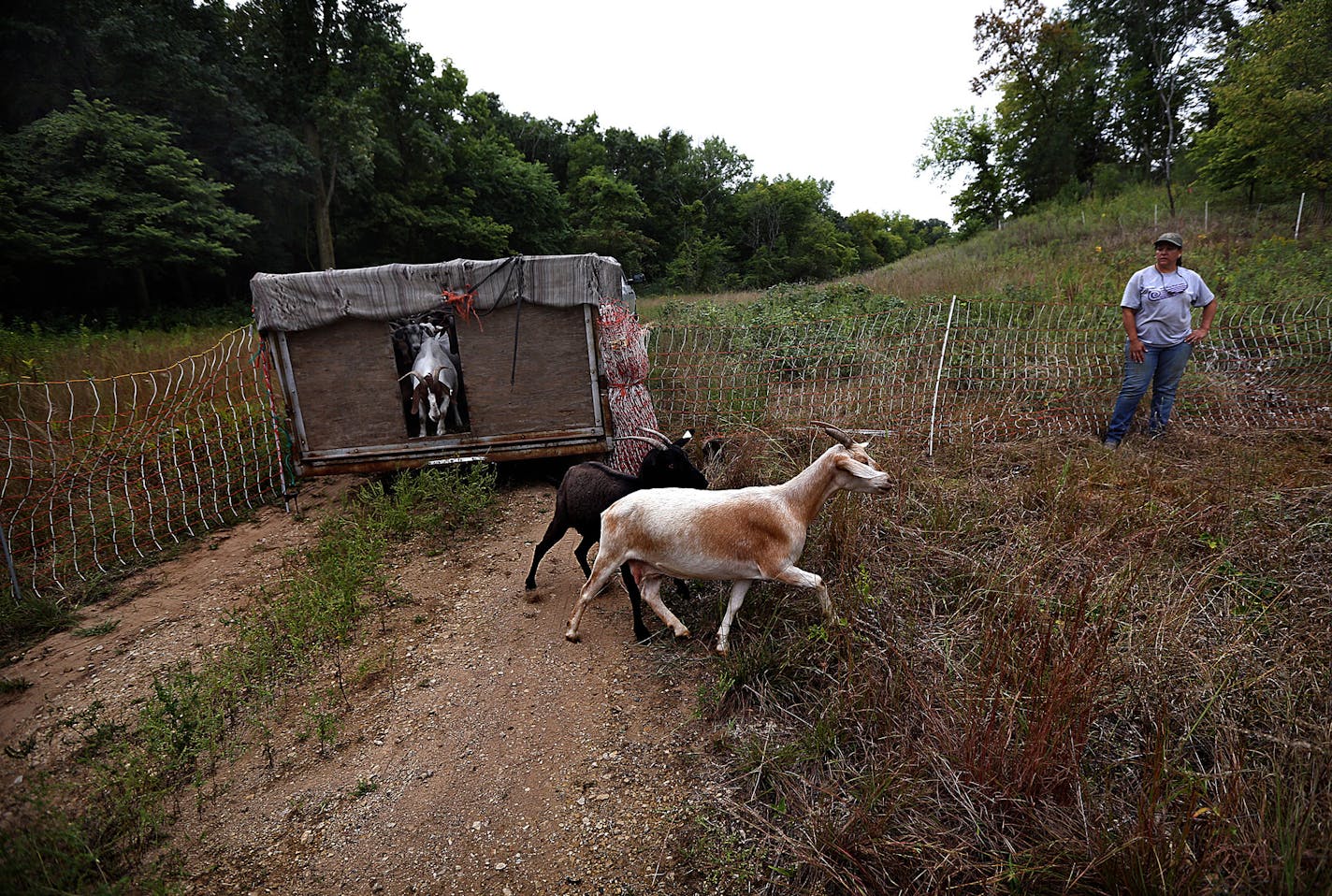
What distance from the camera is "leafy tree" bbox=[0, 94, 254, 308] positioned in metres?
13.2

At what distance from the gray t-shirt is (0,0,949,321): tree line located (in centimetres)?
2063

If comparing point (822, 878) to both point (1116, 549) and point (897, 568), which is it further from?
point (1116, 549)

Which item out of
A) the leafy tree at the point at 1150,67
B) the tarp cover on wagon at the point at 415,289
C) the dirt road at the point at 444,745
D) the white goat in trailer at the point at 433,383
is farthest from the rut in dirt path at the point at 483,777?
the leafy tree at the point at 1150,67

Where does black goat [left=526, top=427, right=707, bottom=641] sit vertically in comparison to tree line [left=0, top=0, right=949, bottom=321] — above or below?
below

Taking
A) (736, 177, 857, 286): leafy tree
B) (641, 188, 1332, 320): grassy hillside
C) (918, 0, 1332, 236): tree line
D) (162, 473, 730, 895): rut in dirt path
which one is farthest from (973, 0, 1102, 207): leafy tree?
(162, 473, 730, 895): rut in dirt path

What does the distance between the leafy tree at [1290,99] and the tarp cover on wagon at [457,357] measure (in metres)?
17.4

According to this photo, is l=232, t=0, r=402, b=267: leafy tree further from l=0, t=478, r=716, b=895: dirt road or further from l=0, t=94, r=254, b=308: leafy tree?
l=0, t=478, r=716, b=895: dirt road

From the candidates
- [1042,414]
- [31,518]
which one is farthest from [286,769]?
[1042,414]

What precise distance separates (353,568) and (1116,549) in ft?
18.0

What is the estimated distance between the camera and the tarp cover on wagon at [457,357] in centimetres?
580

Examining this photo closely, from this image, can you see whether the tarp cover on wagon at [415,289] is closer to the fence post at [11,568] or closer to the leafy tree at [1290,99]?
the fence post at [11,568]

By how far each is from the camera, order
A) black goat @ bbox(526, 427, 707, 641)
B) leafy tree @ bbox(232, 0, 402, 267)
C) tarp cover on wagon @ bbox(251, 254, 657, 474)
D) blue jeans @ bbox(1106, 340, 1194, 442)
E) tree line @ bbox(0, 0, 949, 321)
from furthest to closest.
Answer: leafy tree @ bbox(232, 0, 402, 267)
tree line @ bbox(0, 0, 949, 321)
tarp cover on wagon @ bbox(251, 254, 657, 474)
blue jeans @ bbox(1106, 340, 1194, 442)
black goat @ bbox(526, 427, 707, 641)

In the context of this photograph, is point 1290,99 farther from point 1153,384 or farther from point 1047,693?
point 1047,693

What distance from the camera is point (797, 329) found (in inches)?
394
